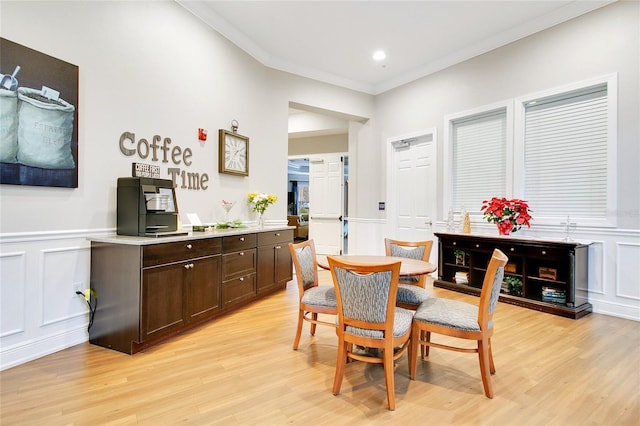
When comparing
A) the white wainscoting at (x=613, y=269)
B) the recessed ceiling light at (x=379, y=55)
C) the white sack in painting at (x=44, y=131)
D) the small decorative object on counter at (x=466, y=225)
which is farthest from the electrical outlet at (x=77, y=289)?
the white wainscoting at (x=613, y=269)

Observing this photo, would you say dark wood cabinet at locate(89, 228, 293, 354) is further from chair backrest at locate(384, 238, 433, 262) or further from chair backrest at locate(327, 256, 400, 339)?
chair backrest at locate(384, 238, 433, 262)

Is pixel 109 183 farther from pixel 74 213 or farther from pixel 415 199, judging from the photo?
pixel 415 199

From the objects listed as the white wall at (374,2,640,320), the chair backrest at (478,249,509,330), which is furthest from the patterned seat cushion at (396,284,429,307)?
the white wall at (374,2,640,320)

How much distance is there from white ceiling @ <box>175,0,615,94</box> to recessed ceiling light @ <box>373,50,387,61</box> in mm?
65

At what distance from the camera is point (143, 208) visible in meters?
2.90

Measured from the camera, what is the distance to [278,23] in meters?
4.35

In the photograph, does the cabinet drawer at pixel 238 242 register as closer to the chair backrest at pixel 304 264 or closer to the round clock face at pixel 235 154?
the chair backrest at pixel 304 264

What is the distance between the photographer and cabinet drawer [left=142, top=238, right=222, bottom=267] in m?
2.64

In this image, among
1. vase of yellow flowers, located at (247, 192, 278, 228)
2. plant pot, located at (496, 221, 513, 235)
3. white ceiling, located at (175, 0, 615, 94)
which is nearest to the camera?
white ceiling, located at (175, 0, 615, 94)

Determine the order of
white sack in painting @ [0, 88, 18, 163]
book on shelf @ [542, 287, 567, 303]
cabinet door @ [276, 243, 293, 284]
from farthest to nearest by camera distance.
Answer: cabinet door @ [276, 243, 293, 284] < book on shelf @ [542, 287, 567, 303] < white sack in painting @ [0, 88, 18, 163]

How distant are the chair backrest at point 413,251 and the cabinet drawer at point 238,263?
1648 millimetres

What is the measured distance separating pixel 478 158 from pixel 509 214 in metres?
1.15

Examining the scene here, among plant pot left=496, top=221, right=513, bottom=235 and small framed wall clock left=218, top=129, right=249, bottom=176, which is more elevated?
small framed wall clock left=218, top=129, right=249, bottom=176

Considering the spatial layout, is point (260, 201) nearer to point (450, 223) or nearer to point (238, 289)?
point (238, 289)
